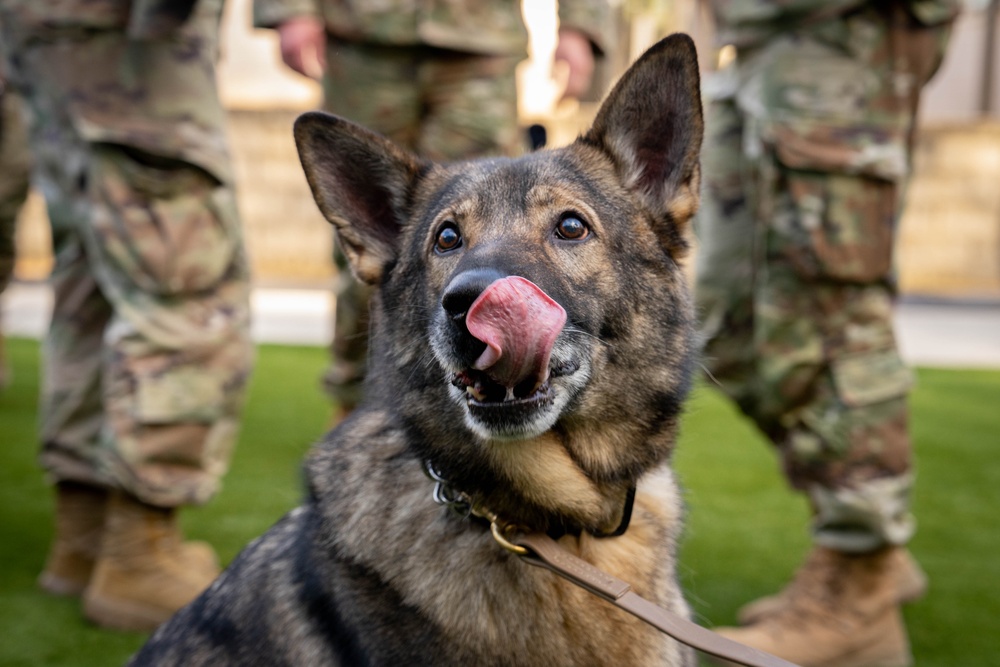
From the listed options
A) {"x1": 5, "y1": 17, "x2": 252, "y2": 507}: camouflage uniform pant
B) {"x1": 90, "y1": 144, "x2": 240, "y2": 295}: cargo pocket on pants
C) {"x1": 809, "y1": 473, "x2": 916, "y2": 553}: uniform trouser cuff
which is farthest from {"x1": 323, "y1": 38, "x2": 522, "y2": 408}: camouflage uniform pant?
{"x1": 809, "y1": 473, "x2": 916, "y2": 553}: uniform trouser cuff

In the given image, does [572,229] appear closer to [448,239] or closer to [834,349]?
[448,239]

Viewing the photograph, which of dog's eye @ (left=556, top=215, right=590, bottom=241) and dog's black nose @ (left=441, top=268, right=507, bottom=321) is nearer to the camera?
dog's black nose @ (left=441, top=268, right=507, bottom=321)

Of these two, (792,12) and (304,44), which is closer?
(792,12)

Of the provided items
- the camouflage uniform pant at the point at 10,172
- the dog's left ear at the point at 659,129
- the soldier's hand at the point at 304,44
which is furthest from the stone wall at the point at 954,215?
the dog's left ear at the point at 659,129

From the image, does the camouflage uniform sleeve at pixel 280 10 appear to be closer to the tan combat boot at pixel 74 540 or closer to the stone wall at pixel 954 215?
the tan combat boot at pixel 74 540

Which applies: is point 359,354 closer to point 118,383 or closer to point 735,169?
point 118,383

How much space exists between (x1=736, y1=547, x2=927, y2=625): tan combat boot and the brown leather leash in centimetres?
135

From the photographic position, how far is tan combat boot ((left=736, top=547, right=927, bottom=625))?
9.61ft

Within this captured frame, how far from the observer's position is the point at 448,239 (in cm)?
204

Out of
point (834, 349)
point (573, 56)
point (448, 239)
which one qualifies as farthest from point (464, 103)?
point (448, 239)

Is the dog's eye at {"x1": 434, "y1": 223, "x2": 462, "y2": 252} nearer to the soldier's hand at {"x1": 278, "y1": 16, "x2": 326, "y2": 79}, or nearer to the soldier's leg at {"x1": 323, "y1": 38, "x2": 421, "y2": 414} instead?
the soldier's leg at {"x1": 323, "y1": 38, "x2": 421, "y2": 414}

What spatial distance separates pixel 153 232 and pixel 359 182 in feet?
3.13

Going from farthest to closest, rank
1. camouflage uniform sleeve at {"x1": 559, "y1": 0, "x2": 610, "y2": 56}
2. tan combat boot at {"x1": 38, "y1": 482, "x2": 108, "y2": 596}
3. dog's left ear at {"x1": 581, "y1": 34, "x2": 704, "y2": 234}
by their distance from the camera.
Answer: camouflage uniform sleeve at {"x1": 559, "y1": 0, "x2": 610, "y2": 56} < tan combat boot at {"x1": 38, "y1": 482, "x2": 108, "y2": 596} < dog's left ear at {"x1": 581, "y1": 34, "x2": 704, "y2": 234}

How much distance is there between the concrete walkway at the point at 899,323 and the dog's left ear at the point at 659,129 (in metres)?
5.99
